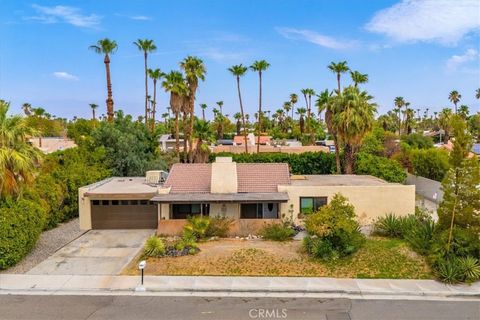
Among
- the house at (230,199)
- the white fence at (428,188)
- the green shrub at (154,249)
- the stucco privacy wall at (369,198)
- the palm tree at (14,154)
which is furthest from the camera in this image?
the white fence at (428,188)

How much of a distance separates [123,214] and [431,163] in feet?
92.5

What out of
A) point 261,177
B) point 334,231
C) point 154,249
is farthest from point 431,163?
point 154,249

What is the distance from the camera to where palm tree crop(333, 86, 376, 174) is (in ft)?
112

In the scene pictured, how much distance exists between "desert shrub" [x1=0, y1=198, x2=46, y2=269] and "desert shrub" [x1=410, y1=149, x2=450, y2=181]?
32.9m

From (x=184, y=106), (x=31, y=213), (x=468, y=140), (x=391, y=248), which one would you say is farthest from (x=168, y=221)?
(x=184, y=106)

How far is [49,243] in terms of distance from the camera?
23.0 meters

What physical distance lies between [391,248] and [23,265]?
1744 centimetres

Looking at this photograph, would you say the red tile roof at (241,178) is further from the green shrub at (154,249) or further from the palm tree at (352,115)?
the palm tree at (352,115)

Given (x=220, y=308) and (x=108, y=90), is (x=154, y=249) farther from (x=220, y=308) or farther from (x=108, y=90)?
(x=108, y=90)

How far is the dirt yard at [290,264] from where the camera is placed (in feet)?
58.9

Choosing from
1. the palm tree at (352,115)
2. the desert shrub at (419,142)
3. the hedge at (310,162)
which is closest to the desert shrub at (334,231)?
the palm tree at (352,115)

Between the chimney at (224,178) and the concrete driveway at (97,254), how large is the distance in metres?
5.00

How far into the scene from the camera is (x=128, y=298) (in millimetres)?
15656

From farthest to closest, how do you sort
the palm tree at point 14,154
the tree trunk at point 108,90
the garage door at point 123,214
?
the tree trunk at point 108,90 → the garage door at point 123,214 → the palm tree at point 14,154
